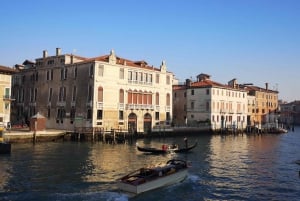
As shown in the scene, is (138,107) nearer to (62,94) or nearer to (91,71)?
(91,71)

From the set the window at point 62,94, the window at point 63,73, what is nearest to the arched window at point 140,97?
the window at point 62,94

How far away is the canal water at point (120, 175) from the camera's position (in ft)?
56.3

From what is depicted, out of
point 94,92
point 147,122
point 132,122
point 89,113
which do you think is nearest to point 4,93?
point 89,113

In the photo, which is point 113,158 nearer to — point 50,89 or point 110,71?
point 110,71

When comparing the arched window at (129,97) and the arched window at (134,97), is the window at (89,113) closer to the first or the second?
the arched window at (129,97)

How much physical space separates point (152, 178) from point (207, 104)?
47.7 metres

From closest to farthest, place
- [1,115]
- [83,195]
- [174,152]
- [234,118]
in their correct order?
[83,195] → [174,152] → [1,115] → [234,118]

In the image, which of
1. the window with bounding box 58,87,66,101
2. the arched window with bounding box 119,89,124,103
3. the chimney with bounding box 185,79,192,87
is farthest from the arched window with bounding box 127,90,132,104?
the chimney with bounding box 185,79,192,87

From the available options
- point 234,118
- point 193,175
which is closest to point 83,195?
point 193,175

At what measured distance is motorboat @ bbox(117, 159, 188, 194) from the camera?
16.8 m

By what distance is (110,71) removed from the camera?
1847 inches

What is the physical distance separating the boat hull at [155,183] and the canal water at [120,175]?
274 millimetres

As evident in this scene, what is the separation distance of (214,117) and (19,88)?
34.2 meters

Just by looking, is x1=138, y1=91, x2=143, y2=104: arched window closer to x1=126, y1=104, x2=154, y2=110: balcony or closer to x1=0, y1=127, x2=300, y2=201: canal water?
x1=126, y1=104, x2=154, y2=110: balcony
